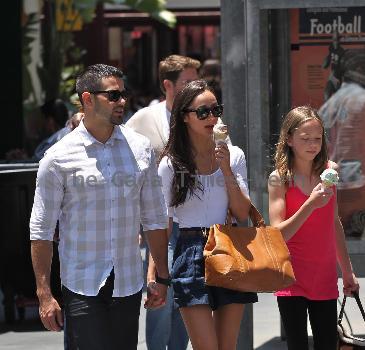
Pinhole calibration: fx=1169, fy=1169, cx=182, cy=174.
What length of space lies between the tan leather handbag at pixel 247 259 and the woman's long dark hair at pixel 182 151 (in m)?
0.31

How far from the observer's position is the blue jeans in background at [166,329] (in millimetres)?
6633

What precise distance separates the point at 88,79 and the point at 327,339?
1690 millimetres

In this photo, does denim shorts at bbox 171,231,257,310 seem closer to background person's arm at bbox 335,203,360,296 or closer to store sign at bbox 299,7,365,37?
background person's arm at bbox 335,203,360,296

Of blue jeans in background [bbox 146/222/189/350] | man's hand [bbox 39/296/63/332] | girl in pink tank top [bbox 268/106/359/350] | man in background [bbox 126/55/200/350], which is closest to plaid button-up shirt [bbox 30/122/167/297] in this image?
→ man's hand [bbox 39/296/63/332]

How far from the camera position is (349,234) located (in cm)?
725

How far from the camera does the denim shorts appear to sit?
535cm

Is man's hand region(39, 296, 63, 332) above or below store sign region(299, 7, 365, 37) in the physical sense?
below

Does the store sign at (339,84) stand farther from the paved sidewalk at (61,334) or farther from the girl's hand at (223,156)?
the girl's hand at (223,156)

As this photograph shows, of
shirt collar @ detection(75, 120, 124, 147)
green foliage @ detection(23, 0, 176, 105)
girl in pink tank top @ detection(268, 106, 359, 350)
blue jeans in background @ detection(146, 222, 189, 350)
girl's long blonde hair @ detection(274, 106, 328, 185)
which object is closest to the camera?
shirt collar @ detection(75, 120, 124, 147)

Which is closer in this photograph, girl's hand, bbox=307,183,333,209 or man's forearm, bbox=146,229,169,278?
man's forearm, bbox=146,229,169,278

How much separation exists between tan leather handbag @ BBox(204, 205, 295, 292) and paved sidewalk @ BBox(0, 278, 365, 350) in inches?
78.3

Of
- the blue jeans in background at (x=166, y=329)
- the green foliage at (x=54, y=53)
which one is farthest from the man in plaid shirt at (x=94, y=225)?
the green foliage at (x=54, y=53)

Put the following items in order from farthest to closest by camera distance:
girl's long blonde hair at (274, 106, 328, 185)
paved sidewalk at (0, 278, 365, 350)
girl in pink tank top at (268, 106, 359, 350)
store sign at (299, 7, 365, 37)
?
1. paved sidewalk at (0, 278, 365, 350)
2. store sign at (299, 7, 365, 37)
3. girl's long blonde hair at (274, 106, 328, 185)
4. girl in pink tank top at (268, 106, 359, 350)

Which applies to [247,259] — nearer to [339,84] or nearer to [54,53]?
[339,84]
